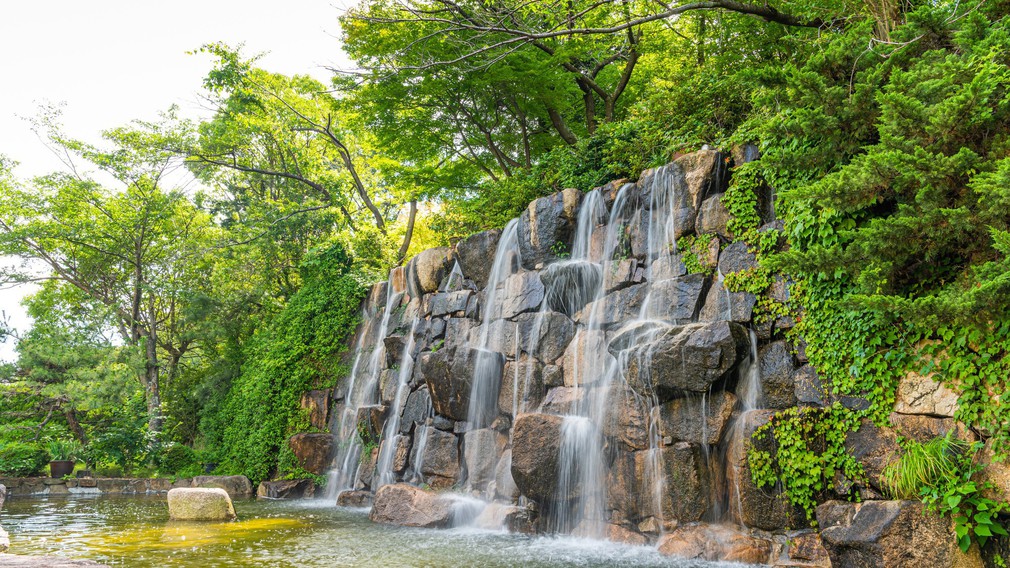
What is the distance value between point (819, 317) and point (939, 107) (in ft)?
8.98

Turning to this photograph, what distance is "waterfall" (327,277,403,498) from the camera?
15.1 m

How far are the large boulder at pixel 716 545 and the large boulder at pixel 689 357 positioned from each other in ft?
5.48

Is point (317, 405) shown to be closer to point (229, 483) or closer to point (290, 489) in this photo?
point (290, 489)

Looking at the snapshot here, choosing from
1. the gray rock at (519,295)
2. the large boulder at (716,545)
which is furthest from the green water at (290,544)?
the gray rock at (519,295)

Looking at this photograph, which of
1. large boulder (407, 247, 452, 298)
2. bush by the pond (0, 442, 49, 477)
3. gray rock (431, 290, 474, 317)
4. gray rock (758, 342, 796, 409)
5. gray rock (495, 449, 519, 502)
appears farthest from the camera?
bush by the pond (0, 442, 49, 477)

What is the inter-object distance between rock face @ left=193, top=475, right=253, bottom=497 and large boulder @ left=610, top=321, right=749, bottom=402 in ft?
41.0

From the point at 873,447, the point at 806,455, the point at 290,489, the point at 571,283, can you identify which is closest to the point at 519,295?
the point at 571,283

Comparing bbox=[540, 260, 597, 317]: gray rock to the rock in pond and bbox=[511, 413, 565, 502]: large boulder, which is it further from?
the rock in pond

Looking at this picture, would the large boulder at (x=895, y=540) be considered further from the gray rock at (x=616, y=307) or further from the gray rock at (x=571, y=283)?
the gray rock at (x=571, y=283)

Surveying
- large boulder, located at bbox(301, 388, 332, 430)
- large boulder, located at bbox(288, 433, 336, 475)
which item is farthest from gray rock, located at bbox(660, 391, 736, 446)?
large boulder, located at bbox(301, 388, 332, 430)

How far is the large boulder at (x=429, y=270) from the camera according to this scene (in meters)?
15.0

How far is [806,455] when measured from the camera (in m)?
7.19

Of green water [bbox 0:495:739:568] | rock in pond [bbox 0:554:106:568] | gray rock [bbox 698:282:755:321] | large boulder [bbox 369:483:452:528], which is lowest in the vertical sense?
green water [bbox 0:495:739:568]

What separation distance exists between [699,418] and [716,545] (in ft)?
5.01
